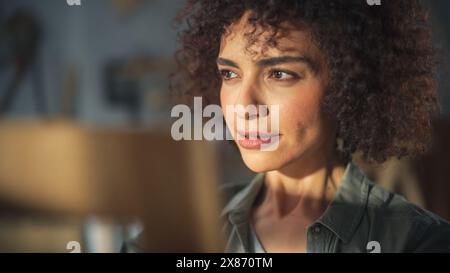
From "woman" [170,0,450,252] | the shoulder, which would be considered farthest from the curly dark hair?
the shoulder

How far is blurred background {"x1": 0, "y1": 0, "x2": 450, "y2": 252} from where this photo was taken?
1.35m

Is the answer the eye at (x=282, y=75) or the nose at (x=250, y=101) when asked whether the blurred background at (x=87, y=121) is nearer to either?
the nose at (x=250, y=101)

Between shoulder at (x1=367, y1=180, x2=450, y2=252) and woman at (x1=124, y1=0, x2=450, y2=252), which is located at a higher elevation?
woman at (x1=124, y1=0, x2=450, y2=252)

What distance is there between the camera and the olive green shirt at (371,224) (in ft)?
4.10

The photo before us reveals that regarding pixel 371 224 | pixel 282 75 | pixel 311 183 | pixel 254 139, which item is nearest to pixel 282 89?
pixel 282 75

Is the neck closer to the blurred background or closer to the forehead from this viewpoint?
the blurred background

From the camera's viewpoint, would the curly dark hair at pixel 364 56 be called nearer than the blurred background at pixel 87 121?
Yes

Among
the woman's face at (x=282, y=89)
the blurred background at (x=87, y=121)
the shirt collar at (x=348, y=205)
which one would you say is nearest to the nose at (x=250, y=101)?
the woman's face at (x=282, y=89)

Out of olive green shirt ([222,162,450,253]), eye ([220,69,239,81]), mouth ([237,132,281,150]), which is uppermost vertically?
eye ([220,69,239,81])

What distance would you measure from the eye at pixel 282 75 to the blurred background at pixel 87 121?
0.81 feet

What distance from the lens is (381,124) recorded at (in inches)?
49.4

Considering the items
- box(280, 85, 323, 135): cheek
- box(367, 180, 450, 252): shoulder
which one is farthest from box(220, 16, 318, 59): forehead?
box(367, 180, 450, 252): shoulder

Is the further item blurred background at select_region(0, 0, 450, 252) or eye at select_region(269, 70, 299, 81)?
blurred background at select_region(0, 0, 450, 252)

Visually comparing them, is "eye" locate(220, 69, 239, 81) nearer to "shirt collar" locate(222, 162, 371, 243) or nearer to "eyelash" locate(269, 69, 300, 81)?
"eyelash" locate(269, 69, 300, 81)
